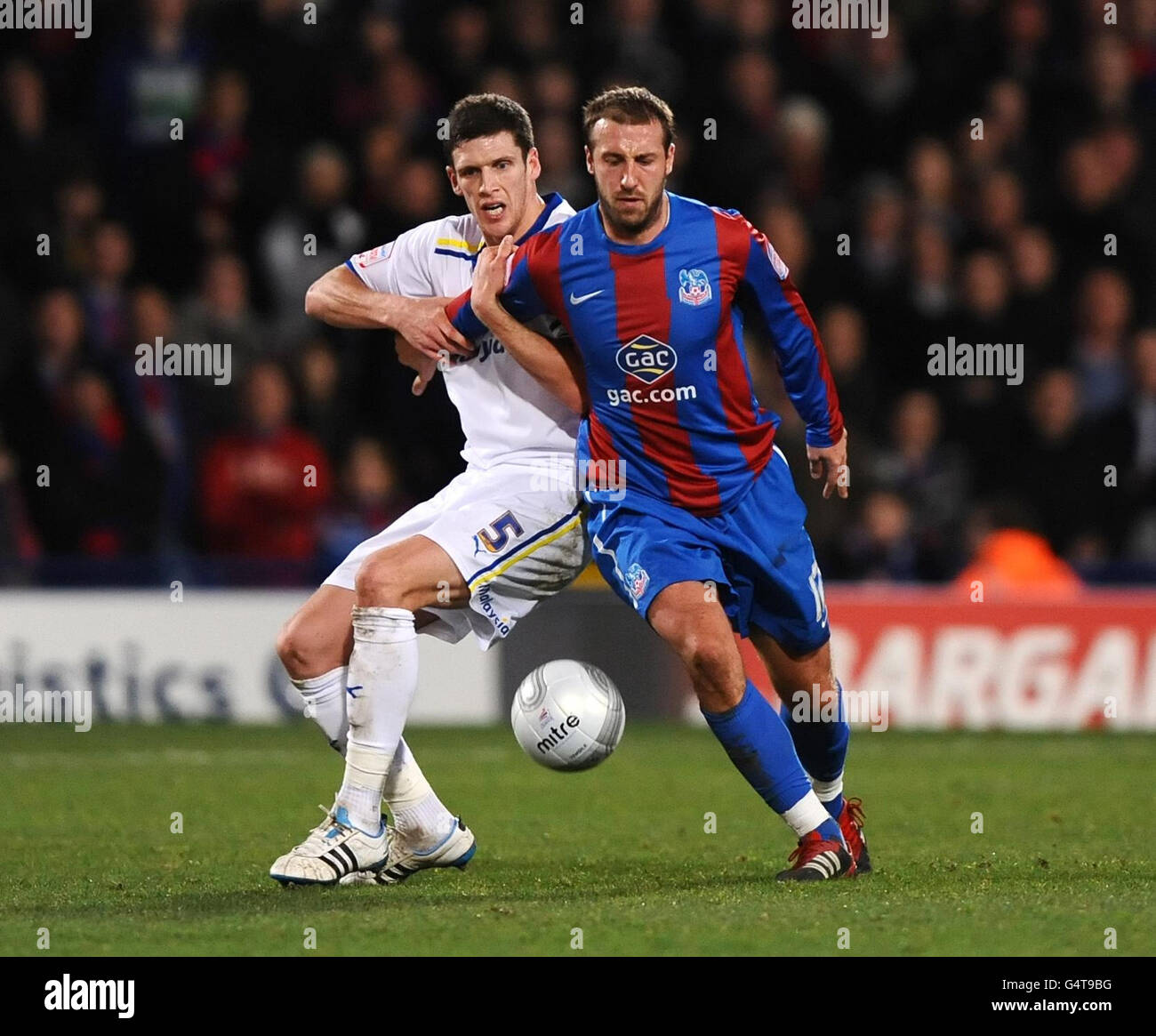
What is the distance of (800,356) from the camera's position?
6.09 meters

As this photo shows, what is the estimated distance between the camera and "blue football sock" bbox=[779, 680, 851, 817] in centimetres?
625

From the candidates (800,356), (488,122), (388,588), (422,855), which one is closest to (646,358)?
(800,356)

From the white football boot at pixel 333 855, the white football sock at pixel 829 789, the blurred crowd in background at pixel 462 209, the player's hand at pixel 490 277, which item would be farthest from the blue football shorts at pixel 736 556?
the blurred crowd in background at pixel 462 209

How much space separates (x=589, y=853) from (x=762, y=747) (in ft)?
3.83

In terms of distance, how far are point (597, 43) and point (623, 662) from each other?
186 inches

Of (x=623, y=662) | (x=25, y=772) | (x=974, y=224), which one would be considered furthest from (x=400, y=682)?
(x=974, y=224)

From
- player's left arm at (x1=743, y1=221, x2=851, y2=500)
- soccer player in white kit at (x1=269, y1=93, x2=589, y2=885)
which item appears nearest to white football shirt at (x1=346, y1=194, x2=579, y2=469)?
soccer player in white kit at (x1=269, y1=93, x2=589, y2=885)

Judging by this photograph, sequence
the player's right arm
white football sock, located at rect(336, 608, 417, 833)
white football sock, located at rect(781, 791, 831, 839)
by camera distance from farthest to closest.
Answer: the player's right arm < white football sock, located at rect(781, 791, 831, 839) < white football sock, located at rect(336, 608, 417, 833)

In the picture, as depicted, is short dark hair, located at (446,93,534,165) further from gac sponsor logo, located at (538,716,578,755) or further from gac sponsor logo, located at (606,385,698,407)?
gac sponsor logo, located at (538,716,578,755)

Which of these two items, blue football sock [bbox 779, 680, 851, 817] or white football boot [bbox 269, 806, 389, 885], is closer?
white football boot [bbox 269, 806, 389, 885]

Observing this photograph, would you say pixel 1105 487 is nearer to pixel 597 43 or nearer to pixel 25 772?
pixel 597 43

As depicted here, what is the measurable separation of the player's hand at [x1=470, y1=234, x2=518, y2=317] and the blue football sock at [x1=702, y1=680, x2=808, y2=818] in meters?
1.33

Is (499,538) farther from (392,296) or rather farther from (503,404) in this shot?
(392,296)

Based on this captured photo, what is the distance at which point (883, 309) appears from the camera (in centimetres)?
1314
